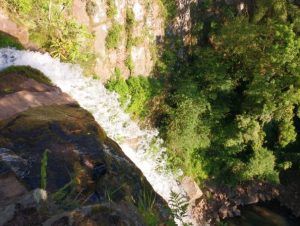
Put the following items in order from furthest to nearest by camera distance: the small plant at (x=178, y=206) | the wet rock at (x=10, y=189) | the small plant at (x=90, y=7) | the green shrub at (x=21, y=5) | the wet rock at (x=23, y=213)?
the small plant at (x=90, y=7)
the green shrub at (x=21, y=5)
the wet rock at (x=10, y=189)
the small plant at (x=178, y=206)
the wet rock at (x=23, y=213)

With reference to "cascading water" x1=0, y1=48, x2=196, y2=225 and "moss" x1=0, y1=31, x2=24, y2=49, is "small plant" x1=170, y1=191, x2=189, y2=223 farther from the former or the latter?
"moss" x1=0, y1=31, x2=24, y2=49

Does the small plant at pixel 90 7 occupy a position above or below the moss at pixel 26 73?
above

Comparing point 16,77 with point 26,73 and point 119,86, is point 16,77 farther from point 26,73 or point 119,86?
point 119,86

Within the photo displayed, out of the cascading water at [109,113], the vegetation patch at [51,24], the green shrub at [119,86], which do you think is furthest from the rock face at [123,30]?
the cascading water at [109,113]

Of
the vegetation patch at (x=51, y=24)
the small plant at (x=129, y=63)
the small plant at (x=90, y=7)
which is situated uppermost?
the small plant at (x=90, y=7)

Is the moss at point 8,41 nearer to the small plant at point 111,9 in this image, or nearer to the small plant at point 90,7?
the small plant at point 90,7

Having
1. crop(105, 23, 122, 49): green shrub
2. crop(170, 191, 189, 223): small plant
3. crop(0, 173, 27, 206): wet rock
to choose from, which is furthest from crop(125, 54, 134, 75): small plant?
crop(170, 191, 189, 223): small plant

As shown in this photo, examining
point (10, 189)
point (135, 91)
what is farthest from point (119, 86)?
point (10, 189)
